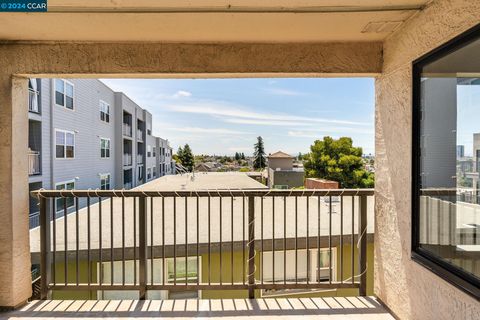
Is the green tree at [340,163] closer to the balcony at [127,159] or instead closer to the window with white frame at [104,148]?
the balcony at [127,159]

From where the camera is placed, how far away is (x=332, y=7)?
5.53ft

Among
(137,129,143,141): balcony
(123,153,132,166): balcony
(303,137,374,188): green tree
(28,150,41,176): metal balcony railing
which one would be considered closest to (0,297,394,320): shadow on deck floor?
(28,150,41,176): metal balcony railing

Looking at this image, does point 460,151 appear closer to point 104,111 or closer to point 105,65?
point 105,65

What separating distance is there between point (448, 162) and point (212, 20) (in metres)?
1.72

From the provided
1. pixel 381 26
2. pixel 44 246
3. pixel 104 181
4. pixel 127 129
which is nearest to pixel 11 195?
pixel 44 246

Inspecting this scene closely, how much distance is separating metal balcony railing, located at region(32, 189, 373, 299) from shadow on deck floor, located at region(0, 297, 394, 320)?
12cm

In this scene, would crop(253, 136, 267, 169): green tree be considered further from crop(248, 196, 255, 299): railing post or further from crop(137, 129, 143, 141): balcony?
crop(248, 196, 255, 299): railing post

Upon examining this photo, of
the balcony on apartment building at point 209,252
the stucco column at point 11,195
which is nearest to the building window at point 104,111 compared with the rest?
the balcony on apartment building at point 209,252

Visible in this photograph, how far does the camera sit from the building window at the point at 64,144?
9.86 m

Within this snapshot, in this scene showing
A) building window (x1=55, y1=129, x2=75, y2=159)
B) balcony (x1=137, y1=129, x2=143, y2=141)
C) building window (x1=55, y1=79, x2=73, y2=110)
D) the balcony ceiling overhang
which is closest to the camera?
the balcony ceiling overhang

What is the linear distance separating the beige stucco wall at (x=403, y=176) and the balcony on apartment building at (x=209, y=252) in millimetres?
211

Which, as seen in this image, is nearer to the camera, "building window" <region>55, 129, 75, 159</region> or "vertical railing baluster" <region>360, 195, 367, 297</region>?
"vertical railing baluster" <region>360, 195, 367, 297</region>

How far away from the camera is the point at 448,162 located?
163cm

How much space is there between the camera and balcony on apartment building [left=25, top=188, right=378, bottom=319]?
93.8 inches
